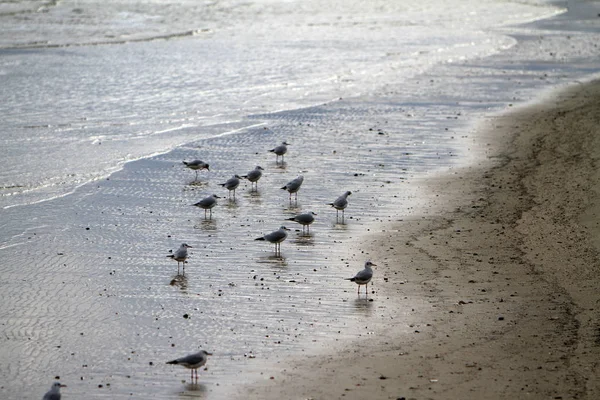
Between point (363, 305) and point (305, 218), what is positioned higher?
point (305, 218)

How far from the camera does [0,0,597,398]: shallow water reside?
33.6 ft

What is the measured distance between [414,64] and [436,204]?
17.5 meters

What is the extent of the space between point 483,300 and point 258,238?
361 cm

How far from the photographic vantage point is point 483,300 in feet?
37.5

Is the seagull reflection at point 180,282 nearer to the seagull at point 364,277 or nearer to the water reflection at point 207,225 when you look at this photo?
the seagull at point 364,277

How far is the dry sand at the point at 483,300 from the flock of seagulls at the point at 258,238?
417 millimetres

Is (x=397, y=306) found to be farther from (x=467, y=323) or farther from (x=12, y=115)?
(x=12, y=115)

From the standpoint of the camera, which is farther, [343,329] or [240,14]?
[240,14]

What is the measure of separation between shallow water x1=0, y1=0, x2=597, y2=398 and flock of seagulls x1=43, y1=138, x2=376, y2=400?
19 cm

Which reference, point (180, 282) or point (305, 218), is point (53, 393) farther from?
point (305, 218)

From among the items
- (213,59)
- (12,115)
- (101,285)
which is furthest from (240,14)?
(101,285)

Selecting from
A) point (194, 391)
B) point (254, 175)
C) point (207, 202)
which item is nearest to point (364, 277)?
point (194, 391)

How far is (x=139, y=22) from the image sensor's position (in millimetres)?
46156

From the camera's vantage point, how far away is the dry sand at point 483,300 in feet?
30.3
